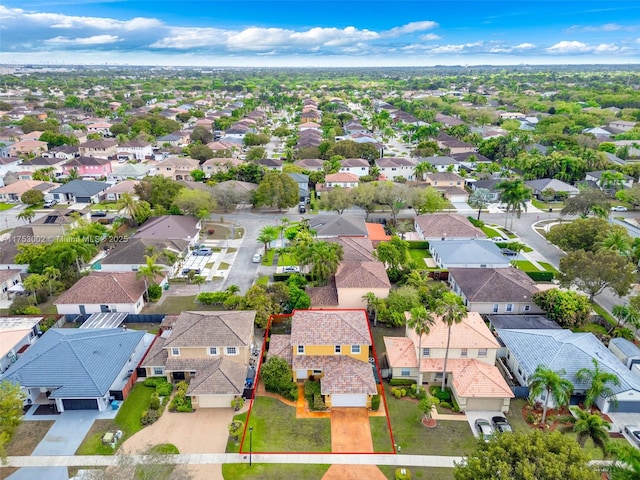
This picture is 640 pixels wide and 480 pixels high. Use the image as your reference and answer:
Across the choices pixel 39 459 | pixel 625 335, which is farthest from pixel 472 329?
pixel 39 459

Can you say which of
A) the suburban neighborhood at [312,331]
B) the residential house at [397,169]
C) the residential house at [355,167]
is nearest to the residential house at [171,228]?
the suburban neighborhood at [312,331]

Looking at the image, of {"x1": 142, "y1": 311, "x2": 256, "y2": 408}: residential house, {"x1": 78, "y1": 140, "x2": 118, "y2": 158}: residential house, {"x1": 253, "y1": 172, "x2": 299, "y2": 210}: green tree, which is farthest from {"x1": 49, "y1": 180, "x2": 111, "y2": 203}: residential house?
{"x1": 142, "y1": 311, "x2": 256, "y2": 408}: residential house

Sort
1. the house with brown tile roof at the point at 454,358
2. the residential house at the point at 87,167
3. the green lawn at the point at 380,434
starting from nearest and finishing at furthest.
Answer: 1. the green lawn at the point at 380,434
2. the house with brown tile roof at the point at 454,358
3. the residential house at the point at 87,167

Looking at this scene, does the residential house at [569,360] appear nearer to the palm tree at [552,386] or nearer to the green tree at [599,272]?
the palm tree at [552,386]

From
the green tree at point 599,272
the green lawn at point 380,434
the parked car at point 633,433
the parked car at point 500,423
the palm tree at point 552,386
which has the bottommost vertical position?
the green lawn at point 380,434

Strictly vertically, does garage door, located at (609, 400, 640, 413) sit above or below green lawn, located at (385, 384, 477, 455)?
above

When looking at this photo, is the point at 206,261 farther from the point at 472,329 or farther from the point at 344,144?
the point at 344,144

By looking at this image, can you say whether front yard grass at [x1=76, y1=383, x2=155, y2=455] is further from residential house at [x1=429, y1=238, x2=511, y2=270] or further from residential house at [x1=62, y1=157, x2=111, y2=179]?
residential house at [x1=62, y1=157, x2=111, y2=179]
